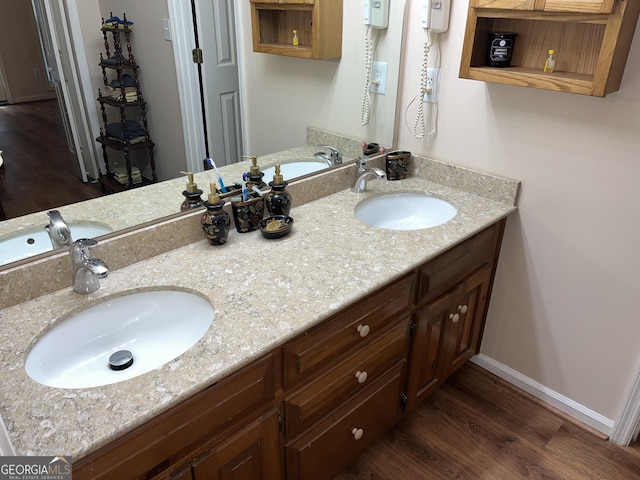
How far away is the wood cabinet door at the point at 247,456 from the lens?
3.61 feet

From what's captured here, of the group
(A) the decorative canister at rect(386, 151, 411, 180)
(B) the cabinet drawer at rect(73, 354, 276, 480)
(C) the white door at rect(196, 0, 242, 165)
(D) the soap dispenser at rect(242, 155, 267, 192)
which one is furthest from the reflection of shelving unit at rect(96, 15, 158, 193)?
(A) the decorative canister at rect(386, 151, 411, 180)

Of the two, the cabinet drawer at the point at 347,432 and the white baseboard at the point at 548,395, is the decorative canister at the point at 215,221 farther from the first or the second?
the white baseboard at the point at 548,395

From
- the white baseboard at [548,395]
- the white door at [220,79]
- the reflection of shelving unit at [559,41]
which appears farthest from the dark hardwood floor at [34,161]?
the white baseboard at [548,395]

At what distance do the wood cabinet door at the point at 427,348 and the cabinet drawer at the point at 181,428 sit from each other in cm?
67

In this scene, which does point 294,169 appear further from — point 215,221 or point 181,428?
point 181,428

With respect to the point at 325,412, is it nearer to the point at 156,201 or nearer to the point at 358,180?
the point at 156,201

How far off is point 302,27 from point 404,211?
82 centimetres

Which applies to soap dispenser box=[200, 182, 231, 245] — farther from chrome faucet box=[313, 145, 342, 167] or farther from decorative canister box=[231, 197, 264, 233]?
chrome faucet box=[313, 145, 342, 167]

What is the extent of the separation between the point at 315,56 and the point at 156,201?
32.3 inches

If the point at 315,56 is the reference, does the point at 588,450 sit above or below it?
below

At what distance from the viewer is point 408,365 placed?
172 cm

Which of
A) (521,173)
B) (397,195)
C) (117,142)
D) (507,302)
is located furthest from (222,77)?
(507,302)

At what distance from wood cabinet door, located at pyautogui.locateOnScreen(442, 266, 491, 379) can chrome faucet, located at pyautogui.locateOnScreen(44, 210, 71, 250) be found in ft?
4.22

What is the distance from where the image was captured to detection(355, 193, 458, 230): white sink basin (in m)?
1.92
